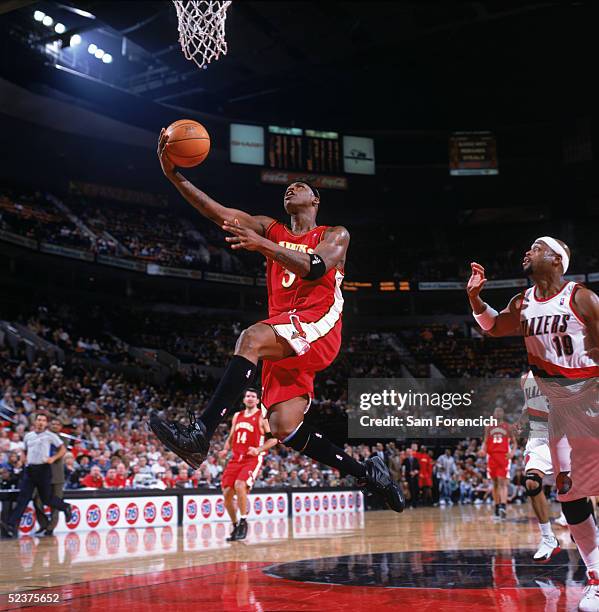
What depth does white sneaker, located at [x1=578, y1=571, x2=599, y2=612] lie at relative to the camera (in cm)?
410

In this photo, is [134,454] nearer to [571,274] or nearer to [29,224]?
[29,224]

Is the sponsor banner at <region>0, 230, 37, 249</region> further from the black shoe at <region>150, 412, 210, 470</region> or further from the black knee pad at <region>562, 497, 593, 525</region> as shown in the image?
the black knee pad at <region>562, 497, 593, 525</region>

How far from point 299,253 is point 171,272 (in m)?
24.2

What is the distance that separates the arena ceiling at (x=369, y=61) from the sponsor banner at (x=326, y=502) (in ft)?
47.3

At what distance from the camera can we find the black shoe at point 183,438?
3814mm

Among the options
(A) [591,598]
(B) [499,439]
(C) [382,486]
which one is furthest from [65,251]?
(A) [591,598]

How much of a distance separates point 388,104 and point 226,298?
36.7 ft

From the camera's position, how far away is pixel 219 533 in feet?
A: 37.7

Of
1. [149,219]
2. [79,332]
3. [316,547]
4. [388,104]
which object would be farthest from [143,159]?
[316,547]

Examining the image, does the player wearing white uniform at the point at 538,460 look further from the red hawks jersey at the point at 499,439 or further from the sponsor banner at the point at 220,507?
the sponsor banner at the point at 220,507

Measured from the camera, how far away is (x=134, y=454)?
14.8 meters

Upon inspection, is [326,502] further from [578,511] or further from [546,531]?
[578,511]

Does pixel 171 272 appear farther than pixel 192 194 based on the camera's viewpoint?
Yes

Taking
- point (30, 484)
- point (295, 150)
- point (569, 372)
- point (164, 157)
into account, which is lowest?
point (30, 484)
